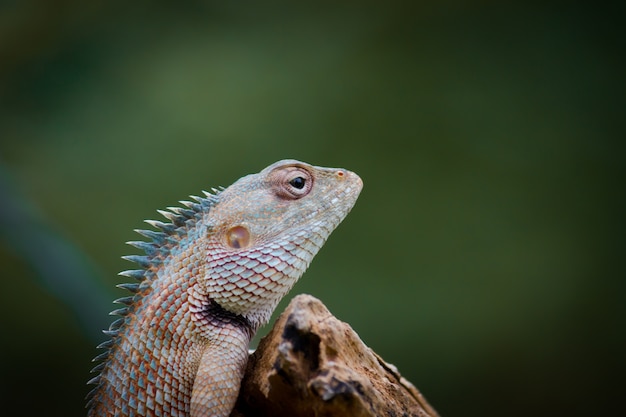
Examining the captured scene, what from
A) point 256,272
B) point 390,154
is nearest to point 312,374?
point 256,272

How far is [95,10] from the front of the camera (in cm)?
695

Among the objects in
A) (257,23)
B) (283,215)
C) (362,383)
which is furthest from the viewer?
(257,23)

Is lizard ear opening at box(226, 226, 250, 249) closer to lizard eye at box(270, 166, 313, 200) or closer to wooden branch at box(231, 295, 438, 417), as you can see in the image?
lizard eye at box(270, 166, 313, 200)

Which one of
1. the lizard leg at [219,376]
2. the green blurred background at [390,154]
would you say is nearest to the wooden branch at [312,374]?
the lizard leg at [219,376]

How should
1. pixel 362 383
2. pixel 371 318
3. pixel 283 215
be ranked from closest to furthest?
pixel 362 383 → pixel 283 215 → pixel 371 318

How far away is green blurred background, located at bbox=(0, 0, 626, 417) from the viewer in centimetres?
660

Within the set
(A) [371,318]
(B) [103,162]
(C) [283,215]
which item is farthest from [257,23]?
(C) [283,215]

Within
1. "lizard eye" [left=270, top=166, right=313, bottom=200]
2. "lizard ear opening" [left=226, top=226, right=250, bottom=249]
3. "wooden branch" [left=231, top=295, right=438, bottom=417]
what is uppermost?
"lizard eye" [left=270, top=166, right=313, bottom=200]

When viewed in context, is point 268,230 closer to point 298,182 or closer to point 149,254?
point 298,182

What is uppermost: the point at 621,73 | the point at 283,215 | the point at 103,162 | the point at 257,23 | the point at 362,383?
the point at 621,73

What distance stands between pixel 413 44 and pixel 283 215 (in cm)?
490

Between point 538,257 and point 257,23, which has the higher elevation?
point 257,23

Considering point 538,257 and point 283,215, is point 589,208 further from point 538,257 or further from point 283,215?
point 283,215

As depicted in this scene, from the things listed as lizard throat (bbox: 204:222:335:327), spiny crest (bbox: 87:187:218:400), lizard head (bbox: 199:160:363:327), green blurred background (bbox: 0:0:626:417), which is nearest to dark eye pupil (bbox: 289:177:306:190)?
lizard head (bbox: 199:160:363:327)
